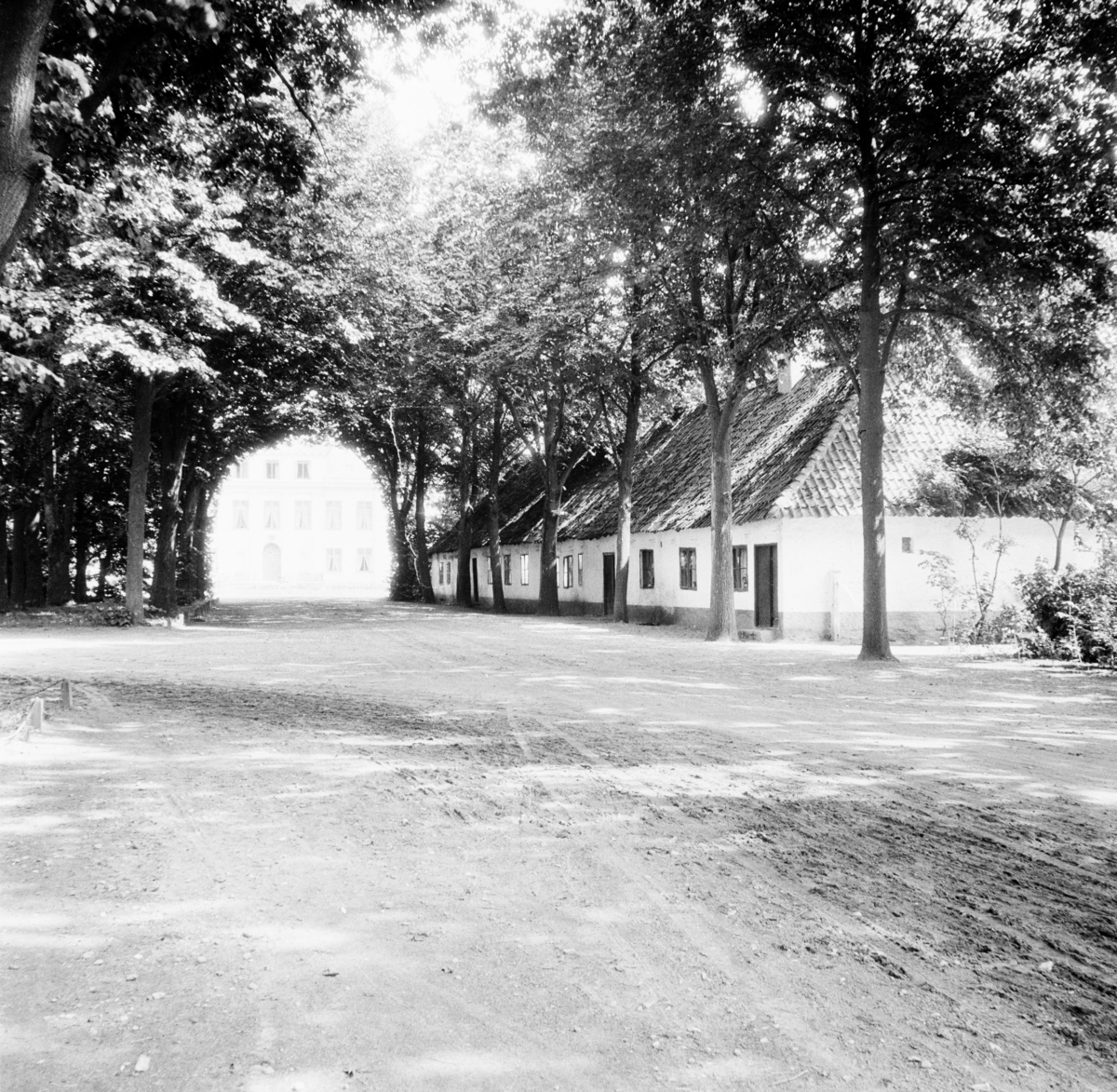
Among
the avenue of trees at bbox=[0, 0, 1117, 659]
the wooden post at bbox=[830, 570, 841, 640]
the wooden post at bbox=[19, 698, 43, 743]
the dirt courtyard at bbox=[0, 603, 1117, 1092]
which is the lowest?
the dirt courtyard at bbox=[0, 603, 1117, 1092]

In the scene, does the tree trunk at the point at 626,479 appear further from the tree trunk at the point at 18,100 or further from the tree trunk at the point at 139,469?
the tree trunk at the point at 18,100

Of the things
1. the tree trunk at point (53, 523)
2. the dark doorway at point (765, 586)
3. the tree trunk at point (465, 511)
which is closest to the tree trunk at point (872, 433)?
the dark doorway at point (765, 586)

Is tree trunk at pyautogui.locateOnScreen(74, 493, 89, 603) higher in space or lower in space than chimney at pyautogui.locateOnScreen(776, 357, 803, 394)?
lower

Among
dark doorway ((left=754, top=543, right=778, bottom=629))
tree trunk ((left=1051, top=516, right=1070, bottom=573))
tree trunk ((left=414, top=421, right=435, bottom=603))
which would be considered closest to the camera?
tree trunk ((left=1051, top=516, right=1070, bottom=573))

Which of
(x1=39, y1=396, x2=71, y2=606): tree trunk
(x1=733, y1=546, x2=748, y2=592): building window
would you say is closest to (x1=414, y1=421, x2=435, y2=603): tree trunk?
(x1=39, y1=396, x2=71, y2=606): tree trunk

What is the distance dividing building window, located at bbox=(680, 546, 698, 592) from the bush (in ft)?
35.3

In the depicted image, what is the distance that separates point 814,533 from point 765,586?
194cm

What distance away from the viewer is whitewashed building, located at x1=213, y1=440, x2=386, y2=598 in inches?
3287

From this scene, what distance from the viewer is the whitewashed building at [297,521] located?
274ft

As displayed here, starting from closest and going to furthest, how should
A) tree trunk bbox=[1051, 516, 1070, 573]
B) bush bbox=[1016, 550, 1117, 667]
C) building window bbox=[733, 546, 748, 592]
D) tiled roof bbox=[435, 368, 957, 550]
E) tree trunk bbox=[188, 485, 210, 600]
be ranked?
1. bush bbox=[1016, 550, 1117, 667]
2. tree trunk bbox=[1051, 516, 1070, 573]
3. tiled roof bbox=[435, 368, 957, 550]
4. building window bbox=[733, 546, 748, 592]
5. tree trunk bbox=[188, 485, 210, 600]

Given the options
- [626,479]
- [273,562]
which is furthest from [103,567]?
[273,562]

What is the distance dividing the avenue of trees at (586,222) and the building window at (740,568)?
2.91 metres

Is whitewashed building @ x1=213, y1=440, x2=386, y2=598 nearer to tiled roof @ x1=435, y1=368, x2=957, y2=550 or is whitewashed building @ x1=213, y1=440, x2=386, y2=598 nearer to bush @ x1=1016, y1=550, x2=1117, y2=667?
tiled roof @ x1=435, y1=368, x2=957, y2=550

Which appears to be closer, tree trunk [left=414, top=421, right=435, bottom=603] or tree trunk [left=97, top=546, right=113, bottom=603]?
tree trunk [left=97, top=546, right=113, bottom=603]
